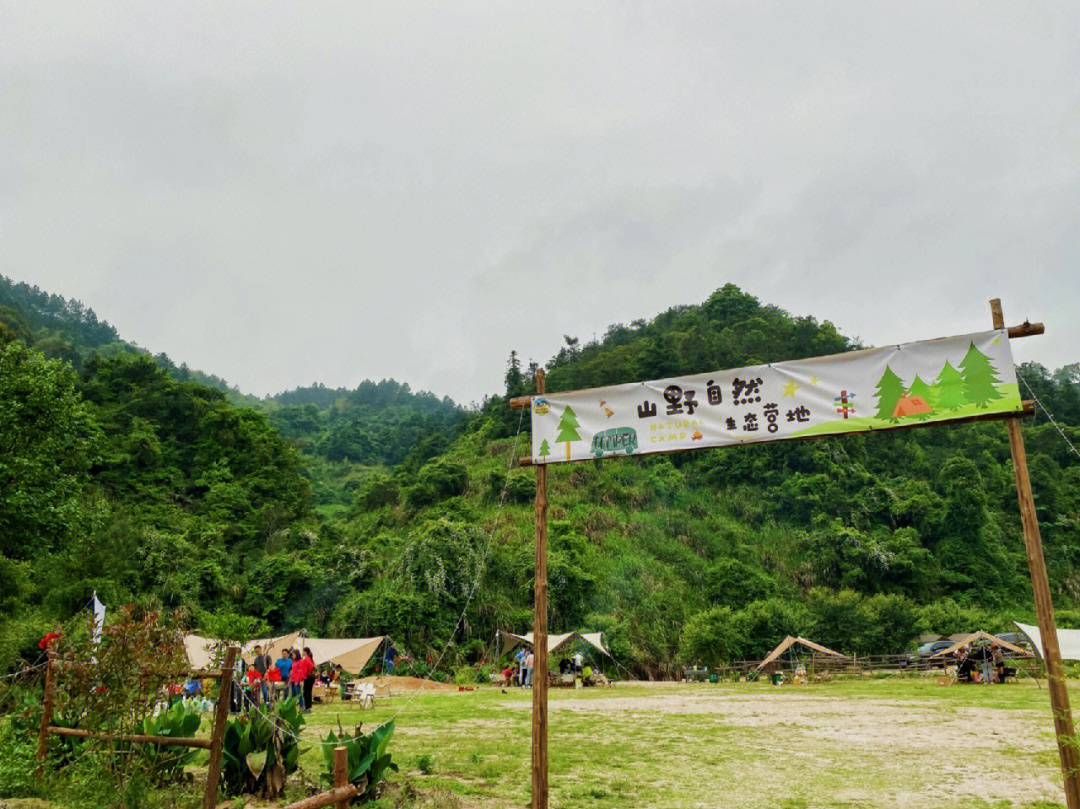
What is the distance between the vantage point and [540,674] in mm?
6449

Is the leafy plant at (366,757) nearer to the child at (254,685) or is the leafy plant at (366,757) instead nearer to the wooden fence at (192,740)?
the wooden fence at (192,740)

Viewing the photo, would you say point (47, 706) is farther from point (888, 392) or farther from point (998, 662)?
point (998, 662)

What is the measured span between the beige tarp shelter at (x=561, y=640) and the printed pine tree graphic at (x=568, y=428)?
63.1 feet

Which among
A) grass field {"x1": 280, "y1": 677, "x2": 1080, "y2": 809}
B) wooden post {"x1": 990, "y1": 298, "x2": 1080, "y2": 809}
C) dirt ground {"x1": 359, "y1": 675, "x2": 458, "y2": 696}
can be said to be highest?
wooden post {"x1": 990, "y1": 298, "x2": 1080, "y2": 809}

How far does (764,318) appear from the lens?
72062 mm

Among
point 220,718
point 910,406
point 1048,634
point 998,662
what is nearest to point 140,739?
point 220,718

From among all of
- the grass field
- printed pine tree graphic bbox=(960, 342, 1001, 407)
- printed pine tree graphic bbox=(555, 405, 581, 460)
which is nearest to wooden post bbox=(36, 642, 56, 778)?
the grass field

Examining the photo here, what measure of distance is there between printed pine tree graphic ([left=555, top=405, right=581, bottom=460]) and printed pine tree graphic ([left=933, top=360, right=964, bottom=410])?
10.5ft

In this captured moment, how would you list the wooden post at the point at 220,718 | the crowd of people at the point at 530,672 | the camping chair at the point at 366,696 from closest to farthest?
1. the wooden post at the point at 220,718
2. the camping chair at the point at 366,696
3. the crowd of people at the point at 530,672

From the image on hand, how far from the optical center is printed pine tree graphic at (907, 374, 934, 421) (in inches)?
236

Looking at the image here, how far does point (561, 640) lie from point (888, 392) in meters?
21.0

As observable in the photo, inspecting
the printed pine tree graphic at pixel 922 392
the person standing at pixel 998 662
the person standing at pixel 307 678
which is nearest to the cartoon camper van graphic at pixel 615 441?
the printed pine tree graphic at pixel 922 392

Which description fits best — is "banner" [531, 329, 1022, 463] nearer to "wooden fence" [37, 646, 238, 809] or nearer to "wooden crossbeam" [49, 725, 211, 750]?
"wooden fence" [37, 646, 238, 809]

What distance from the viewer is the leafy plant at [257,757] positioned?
6.38m
